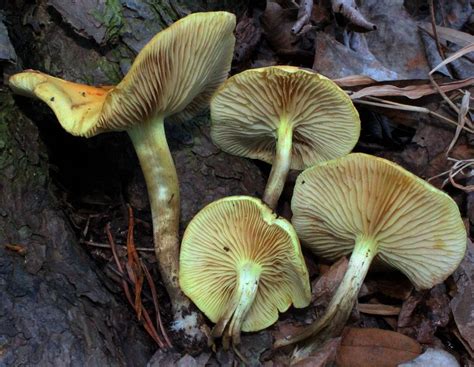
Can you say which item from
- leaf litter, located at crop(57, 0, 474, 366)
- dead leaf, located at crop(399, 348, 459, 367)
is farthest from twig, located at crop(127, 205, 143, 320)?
dead leaf, located at crop(399, 348, 459, 367)

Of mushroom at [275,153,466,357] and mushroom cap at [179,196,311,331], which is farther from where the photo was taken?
mushroom cap at [179,196,311,331]

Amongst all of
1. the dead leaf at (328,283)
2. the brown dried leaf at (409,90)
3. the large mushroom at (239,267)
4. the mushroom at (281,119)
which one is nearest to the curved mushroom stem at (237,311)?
the large mushroom at (239,267)

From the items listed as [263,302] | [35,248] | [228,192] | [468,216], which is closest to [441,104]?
[468,216]

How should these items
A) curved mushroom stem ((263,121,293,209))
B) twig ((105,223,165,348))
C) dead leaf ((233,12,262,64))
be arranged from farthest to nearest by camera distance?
dead leaf ((233,12,262,64)) → curved mushroom stem ((263,121,293,209)) → twig ((105,223,165,348))

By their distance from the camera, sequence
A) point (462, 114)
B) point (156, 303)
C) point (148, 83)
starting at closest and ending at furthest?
point (148, 83)
point (156, 303)
point (462, 114)

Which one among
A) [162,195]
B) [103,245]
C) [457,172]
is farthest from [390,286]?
[103,245]

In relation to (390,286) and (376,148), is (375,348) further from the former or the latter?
(376,148)

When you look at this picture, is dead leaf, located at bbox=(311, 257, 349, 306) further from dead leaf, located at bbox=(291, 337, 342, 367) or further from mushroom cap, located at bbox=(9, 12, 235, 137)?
mushroom cap, located at bbox=(9, 12, 235, 137)
